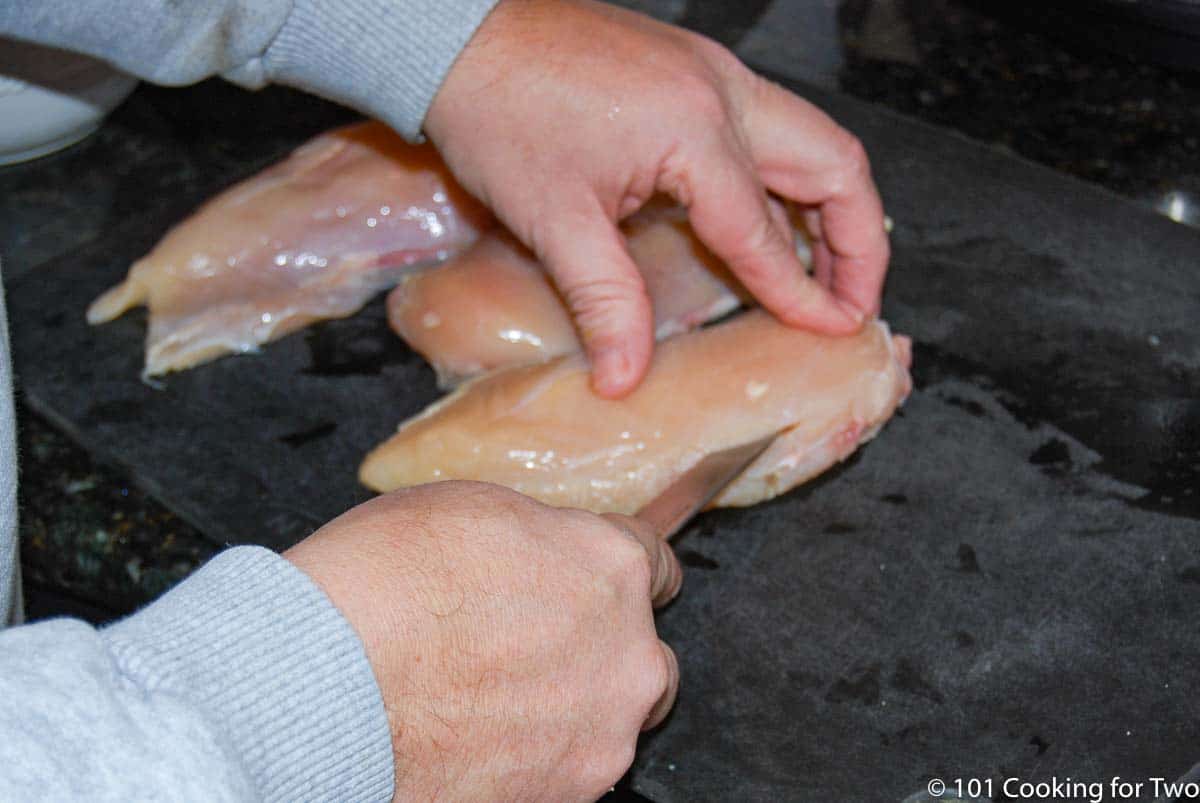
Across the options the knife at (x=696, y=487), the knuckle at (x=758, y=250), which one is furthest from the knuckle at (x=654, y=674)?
the knuckle at (x=758, y=250)

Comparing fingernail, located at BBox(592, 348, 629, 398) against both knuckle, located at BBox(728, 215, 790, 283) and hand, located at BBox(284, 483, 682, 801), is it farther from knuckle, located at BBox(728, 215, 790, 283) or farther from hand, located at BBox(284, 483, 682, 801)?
hand, located at BBox(284, 483, 682, 801)

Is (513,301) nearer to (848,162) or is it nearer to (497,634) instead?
(848,162)

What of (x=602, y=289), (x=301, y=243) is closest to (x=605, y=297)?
(x=602, y=289)

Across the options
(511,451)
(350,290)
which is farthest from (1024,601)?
(350,290)

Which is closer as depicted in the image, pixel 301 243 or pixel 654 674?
pixel 654 674

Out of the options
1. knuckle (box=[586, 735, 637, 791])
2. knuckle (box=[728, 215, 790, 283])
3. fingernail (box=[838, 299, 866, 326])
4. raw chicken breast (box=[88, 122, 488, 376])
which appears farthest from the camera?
raw chicken breast (box=[88, 122, 488, 376])

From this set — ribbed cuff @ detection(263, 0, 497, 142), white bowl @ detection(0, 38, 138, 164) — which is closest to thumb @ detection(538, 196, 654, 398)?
ribbed cuff @ detection(263, 0, 497, 142)
